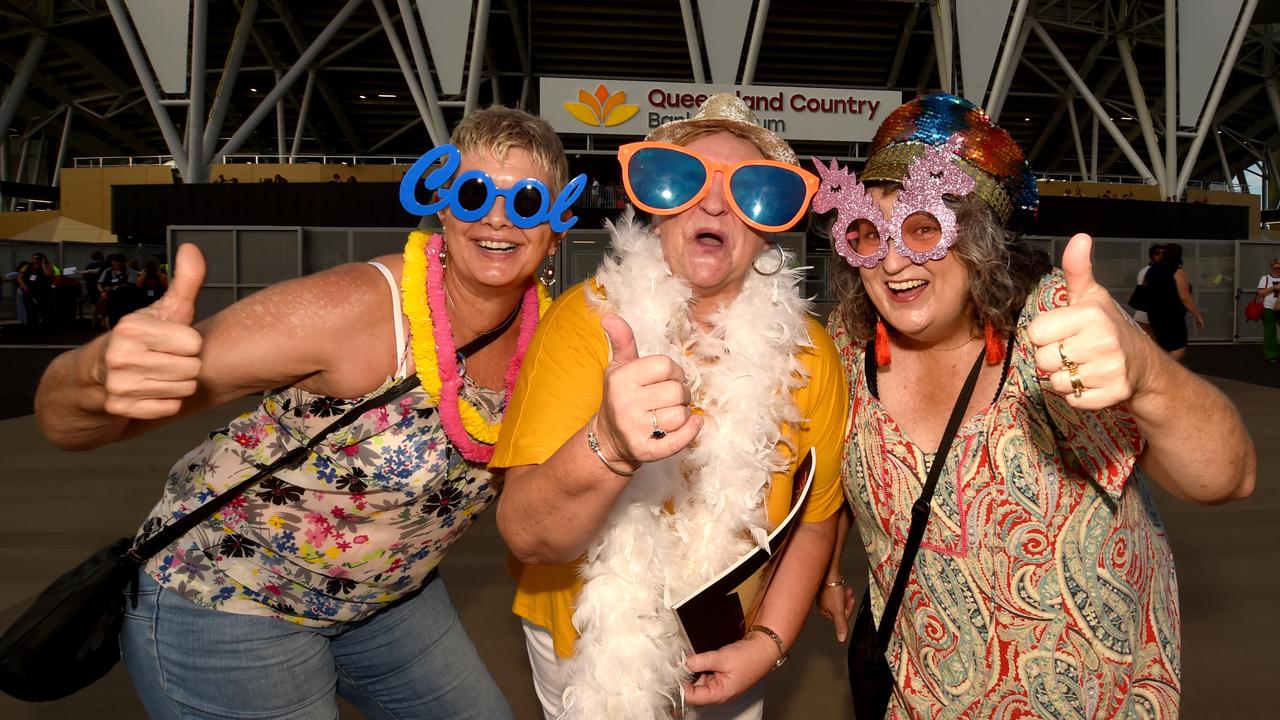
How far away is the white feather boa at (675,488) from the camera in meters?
1.62

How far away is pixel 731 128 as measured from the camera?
184cm

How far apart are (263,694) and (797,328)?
4.69ft

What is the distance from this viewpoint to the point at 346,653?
1952 millimetres

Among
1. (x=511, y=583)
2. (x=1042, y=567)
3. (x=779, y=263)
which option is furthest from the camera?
(x=511, y=583)

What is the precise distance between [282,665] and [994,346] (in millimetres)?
1670

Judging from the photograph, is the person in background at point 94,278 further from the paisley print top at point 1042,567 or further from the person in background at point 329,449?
the paisley print top at point 1042,567

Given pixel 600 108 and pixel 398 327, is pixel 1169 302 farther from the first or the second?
pixel 600 108

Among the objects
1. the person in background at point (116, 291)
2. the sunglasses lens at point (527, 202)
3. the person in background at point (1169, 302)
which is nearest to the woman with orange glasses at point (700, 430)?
the sunglasses lens at point (527, 202)

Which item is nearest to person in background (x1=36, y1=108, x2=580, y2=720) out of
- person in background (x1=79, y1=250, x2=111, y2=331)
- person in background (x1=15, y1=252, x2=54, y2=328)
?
person in background (x1=79, y1=250, x2=111, y2=331)

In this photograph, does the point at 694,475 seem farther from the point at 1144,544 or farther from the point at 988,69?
the point at 988,69

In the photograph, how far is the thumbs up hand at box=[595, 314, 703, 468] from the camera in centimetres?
119

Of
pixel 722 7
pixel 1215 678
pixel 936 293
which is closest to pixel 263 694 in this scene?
pixel 936 293

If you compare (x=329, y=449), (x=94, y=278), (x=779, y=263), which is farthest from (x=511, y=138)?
(x=94, y=278)

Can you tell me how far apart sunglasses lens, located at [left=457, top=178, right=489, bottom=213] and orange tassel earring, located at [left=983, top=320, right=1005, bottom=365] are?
44.4 inches
